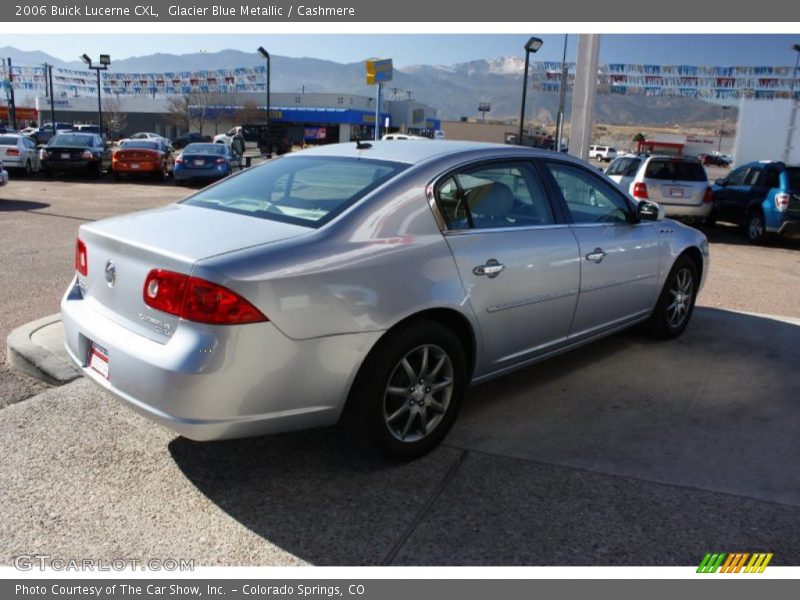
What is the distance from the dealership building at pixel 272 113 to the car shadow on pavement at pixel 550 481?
226 ft

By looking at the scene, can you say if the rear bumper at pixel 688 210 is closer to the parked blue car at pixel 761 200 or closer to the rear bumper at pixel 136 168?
the parked blue car at pixel 761 200

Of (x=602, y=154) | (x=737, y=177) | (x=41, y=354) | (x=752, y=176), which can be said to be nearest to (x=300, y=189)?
(x=41, y=354)

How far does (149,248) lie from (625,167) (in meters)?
13.2

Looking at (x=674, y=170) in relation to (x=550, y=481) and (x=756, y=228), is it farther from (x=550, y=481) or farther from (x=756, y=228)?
(x=550, y=481)

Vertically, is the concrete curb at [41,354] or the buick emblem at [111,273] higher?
the buick emblem at [111,273]

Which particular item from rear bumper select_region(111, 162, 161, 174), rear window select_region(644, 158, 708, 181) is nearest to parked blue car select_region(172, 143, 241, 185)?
rear bumper select_region(111, 162, 161, 174)

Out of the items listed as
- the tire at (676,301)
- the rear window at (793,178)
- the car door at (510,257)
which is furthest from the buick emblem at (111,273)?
the rear window at (793,178)

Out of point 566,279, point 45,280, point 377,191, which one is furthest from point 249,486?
point 45,280

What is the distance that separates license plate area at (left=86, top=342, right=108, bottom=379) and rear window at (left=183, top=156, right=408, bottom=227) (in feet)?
3.19

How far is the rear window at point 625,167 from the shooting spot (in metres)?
14.3

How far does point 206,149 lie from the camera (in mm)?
21031

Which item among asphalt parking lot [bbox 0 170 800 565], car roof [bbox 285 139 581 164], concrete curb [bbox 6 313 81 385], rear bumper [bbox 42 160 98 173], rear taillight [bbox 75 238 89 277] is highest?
car roof [bbox 285 139 581 164]

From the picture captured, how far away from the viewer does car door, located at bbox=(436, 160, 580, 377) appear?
12.4ft

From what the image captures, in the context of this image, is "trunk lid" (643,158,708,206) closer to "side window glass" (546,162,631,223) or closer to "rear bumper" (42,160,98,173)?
"side window glass" (546,162,631,223)
